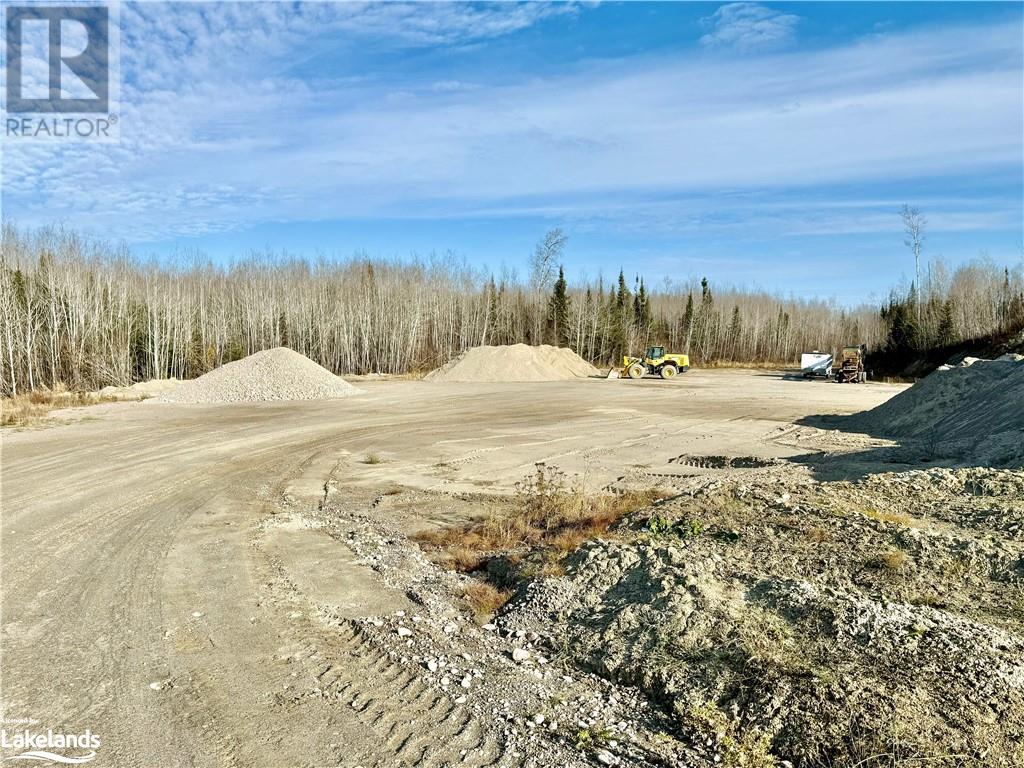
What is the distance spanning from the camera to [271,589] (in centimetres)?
618

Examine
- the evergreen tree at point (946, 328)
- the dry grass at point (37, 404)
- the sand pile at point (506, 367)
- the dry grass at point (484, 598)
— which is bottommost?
the dry grass at point (484, 598)

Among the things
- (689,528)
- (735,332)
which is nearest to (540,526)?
(689,528)

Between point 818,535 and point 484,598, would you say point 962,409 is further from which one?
point 484,598

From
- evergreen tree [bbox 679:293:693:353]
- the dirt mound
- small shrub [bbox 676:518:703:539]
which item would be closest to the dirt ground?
small shrub [bbox 676:518:703:539]

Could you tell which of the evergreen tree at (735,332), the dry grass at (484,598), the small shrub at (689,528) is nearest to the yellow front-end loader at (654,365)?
the evergreen tree at (735,332)

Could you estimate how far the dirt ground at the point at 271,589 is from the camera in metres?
3.92

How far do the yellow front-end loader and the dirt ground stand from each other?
23755mm

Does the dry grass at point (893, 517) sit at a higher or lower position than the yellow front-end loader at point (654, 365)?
lower

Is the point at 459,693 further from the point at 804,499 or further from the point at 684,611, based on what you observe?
the point at 804,499

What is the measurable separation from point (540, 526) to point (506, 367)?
Result: 31497 millimetres

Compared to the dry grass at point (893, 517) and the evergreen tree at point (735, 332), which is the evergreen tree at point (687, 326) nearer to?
the evergreen tree at point (735, 332)

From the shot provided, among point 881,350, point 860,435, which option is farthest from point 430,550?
point 881,350

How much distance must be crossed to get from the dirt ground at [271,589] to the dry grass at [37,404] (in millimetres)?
3041

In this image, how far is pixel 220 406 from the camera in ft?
76.2
